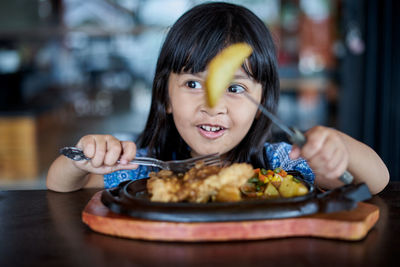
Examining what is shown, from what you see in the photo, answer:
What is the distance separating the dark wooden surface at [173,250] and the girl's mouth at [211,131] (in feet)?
1.71

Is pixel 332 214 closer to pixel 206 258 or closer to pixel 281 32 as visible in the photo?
pixel 206 258

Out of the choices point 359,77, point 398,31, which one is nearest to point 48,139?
point 359,77

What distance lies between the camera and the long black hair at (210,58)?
1.31 meters

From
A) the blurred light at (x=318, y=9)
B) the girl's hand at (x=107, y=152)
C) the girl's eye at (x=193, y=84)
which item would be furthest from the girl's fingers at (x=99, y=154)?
the blurred light at (x=318, y=9)

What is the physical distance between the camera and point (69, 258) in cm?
68

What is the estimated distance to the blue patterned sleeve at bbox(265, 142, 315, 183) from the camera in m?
1.46

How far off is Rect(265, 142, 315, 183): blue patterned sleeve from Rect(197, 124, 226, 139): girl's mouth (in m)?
0.31

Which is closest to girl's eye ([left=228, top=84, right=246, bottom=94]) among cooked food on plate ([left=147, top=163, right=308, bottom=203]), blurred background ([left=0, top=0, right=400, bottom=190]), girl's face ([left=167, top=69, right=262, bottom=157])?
girl's face ([left=167, top=69, right=262, bottom=157])

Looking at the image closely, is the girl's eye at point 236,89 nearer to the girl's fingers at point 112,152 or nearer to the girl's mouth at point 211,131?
the girl's mouth at point 211,131

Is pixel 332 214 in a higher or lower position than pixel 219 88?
lower

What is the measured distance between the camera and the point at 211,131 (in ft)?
4.32

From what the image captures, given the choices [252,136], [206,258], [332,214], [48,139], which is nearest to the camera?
[206,258]

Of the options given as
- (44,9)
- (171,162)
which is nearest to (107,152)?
(171,162)

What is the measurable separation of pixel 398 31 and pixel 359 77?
2.04ft
